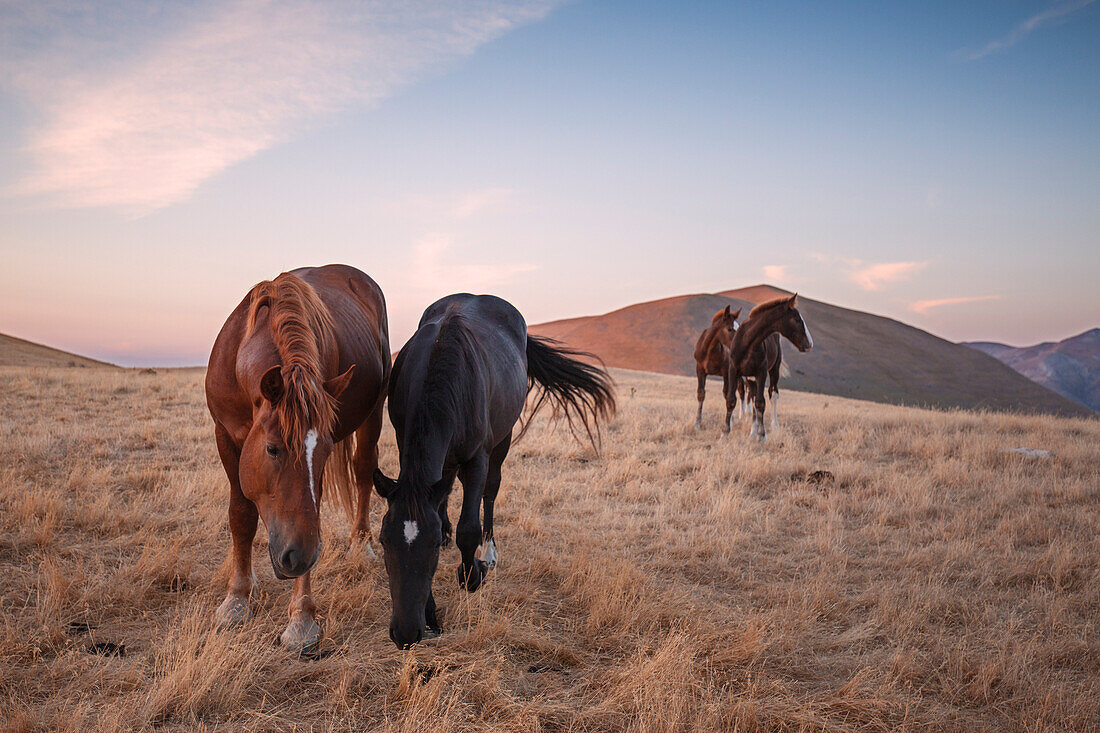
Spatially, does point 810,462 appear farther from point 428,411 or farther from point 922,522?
point 428,411

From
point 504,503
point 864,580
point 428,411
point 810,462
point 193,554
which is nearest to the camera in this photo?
point 428,411

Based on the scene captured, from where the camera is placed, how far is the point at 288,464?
9.37ft

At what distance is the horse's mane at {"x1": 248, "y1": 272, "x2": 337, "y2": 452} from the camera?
2.81 m

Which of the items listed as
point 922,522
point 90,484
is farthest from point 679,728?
point 90,484

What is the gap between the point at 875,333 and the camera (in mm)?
64875

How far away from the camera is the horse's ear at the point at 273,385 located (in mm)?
2773

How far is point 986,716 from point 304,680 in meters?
3.42

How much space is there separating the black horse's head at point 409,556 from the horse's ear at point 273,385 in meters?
0.59

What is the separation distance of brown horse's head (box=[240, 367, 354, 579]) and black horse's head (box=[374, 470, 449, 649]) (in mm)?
334

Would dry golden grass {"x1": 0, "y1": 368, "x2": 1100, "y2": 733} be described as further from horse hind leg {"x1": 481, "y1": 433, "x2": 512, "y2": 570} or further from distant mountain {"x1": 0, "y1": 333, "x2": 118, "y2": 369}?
distant mountain {"x1": 0, "y1": 333, "x2": 118, "y2": 369}

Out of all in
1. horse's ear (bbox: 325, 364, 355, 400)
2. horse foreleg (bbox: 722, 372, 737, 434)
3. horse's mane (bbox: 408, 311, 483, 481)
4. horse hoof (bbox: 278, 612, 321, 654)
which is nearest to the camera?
horse's ear (bbox: 325, 364, 355, 400)

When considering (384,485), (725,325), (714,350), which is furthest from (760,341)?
(384,485)

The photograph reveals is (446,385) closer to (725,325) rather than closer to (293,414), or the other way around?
(293,414)

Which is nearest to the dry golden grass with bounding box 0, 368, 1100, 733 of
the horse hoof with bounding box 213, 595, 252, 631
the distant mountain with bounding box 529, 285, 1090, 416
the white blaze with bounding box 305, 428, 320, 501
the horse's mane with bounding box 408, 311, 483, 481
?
the horse hoof with bounding box 213, 595, 252, 631
